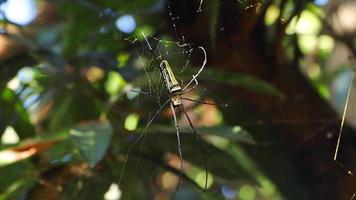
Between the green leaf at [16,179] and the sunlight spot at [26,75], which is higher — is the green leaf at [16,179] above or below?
below

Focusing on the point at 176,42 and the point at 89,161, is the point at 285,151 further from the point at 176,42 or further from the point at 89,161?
the point at 89,161

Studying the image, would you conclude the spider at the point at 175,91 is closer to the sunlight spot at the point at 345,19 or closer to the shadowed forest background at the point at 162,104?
the shadowed forest background at the point at 162,104

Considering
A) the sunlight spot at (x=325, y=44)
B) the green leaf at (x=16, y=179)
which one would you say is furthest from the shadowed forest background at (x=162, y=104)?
the sunlight spot at (x=325, y=44)

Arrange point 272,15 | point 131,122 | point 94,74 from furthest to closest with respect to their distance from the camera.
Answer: point 94,74 → point 272,15 → point 131,122

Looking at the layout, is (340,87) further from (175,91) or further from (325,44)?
(175,91)

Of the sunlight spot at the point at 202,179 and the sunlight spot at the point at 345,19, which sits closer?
the sunlight spot at the point at 202,179

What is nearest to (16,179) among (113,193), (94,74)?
(113,193)
